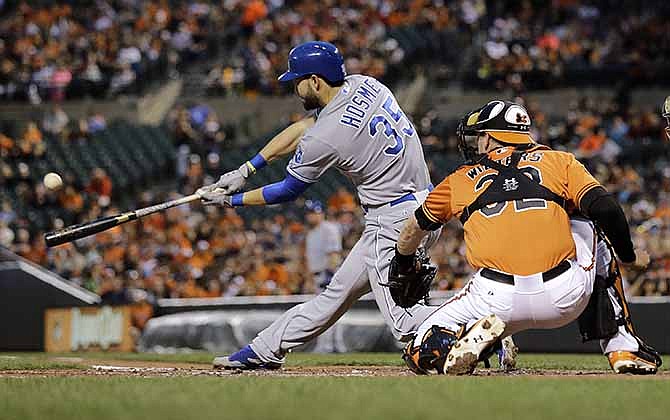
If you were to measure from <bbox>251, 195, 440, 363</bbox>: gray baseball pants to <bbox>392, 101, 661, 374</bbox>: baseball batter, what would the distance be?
685 mm

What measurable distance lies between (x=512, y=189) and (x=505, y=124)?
52 centimetres

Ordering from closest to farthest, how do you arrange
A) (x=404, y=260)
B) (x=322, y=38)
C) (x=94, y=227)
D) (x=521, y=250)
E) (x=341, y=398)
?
1. (x=341, y=398)
2. (x=521, y=250)
3. (x=404, y=260)
4. (x=94, y=227)
5. (x=322, y=38)

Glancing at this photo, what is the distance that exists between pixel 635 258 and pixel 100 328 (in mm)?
10746

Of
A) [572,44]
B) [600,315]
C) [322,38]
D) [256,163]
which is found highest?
[322,38]

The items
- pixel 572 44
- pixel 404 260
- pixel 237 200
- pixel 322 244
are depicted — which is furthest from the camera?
pixel 572 44

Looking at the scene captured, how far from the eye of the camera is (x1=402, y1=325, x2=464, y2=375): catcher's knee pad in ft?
21.1

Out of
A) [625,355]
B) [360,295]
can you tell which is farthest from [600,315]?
[360,295]

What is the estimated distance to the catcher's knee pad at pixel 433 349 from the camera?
21.1 ft

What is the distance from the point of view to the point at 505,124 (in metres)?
6.68

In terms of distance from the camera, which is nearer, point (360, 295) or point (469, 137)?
point (469, 137)

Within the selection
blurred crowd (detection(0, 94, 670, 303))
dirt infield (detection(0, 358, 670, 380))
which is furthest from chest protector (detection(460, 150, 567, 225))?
blurred crowd (detection(0, 94, 670, 303))

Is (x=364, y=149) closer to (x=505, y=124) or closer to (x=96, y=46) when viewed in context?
(x=505, y=124)

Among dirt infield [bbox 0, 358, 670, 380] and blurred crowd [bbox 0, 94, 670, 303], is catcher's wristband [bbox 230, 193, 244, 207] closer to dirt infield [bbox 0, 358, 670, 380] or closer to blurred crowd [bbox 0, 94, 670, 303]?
dirt infield [bbox 0, 358, 670, 380]

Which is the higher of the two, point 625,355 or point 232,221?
point 232,221
